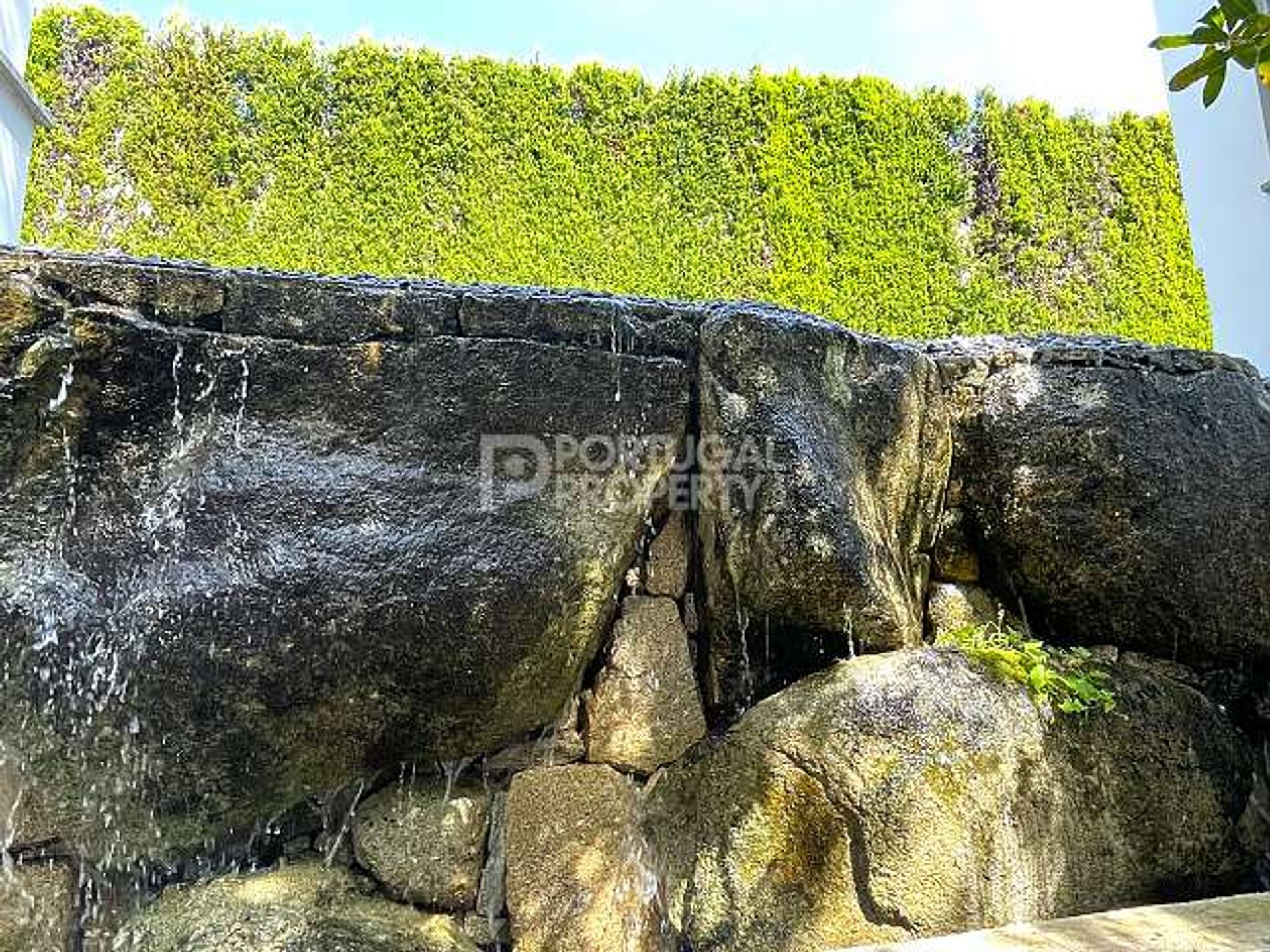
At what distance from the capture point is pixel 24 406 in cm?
283

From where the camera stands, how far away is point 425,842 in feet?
10.1

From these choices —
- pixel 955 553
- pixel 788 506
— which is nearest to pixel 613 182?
pixel 955 553

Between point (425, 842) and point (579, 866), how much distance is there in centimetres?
45

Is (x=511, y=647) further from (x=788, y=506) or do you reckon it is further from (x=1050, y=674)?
(x=1050, y=674)

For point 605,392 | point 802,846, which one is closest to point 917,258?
→ point 605,392

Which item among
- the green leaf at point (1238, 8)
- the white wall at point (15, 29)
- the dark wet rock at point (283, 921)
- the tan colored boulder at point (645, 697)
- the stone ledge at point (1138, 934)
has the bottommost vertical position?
the dark wet rock at point (283, 921)

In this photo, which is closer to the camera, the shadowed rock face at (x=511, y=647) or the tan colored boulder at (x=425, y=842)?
the shadowed rock face at (x=511, y=647)

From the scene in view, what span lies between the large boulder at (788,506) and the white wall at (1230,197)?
15.1 ft

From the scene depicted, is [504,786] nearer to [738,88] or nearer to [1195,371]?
[1195,371]

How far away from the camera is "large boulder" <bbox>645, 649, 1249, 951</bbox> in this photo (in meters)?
2.87

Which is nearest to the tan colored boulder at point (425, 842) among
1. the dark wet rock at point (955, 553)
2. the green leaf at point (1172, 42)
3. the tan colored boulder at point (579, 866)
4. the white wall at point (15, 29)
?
the tan colored boulder at point (579, 866)

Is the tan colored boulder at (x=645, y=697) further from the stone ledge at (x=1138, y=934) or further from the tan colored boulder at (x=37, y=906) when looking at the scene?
the tan colored boulder at (x=37, y=906)

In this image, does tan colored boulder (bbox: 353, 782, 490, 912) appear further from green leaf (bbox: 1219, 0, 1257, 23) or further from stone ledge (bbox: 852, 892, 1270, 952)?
green leaf (bbox: 1219, 0, 1257, 23)

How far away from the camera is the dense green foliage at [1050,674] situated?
10.5 ft
